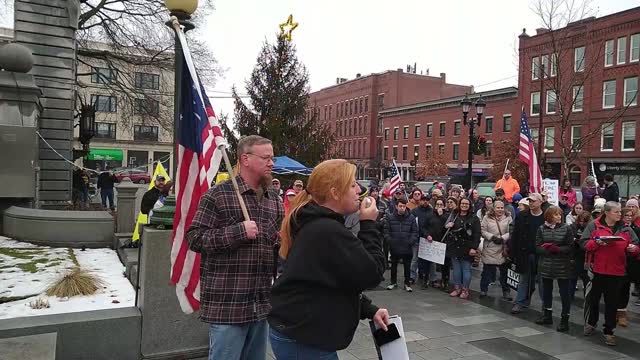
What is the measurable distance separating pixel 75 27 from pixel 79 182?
6833 mm

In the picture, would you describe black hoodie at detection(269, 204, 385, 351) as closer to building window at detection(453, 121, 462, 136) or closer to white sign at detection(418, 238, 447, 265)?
white sign at detection(418, 238, 447, 265)

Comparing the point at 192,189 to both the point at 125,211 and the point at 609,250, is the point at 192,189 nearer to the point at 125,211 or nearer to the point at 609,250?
the point at 609,250

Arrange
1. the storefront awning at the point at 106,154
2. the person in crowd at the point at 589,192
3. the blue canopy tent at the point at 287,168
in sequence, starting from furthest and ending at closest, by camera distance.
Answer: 1. the storefront awning at the point at 106,154
2. the blue canopy tent at the point at 287,168
3. the person in crowd at the point at 589,192

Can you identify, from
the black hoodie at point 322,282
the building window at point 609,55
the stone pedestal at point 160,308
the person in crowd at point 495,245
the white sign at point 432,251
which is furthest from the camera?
the building window at point 609,55

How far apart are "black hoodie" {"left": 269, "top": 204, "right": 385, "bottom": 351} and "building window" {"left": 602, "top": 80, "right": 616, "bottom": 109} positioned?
4649 cm

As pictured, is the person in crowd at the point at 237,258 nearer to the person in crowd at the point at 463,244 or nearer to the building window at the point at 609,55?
the person in crowd at the point at 463,244

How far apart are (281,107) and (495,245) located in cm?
1437

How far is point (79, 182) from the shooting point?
22.0 metres

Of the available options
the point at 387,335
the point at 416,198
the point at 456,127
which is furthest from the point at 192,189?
the point at 456,127

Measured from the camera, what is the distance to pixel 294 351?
263 cm

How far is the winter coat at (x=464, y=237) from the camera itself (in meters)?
9.55

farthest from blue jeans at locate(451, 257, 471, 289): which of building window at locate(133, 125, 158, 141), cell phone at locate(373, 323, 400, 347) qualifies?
building window at locate(133, 125, 158, 141)

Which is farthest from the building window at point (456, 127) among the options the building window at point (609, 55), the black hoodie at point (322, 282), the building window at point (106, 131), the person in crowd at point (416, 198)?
the black hoodie at point (322, 282)

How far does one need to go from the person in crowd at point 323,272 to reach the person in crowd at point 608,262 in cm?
557
